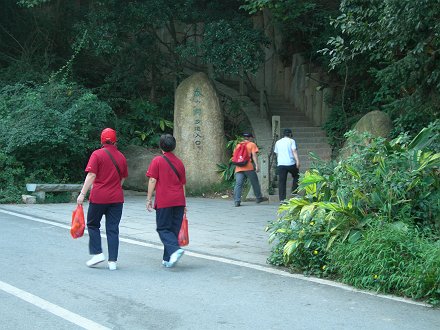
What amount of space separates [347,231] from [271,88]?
1764 cm

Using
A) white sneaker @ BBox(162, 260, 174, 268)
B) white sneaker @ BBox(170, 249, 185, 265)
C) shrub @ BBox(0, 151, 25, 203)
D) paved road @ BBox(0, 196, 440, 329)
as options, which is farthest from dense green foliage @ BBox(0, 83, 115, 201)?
white sneaker @ BBox(170, 249, 185, 265)

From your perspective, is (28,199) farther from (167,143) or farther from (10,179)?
(167,143)

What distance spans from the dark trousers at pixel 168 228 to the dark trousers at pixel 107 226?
21.4 inches

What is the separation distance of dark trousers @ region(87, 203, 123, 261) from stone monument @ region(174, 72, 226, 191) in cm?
1001

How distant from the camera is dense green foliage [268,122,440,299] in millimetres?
8656

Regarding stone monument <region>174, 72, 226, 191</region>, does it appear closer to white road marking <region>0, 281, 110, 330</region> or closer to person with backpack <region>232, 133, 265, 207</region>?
person with backpack <region>232, 133, 265, 207</region>

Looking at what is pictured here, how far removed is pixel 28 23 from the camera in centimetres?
2392

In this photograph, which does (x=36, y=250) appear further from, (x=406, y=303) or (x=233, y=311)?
(x=406, y=303)

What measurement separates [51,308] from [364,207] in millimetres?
4000

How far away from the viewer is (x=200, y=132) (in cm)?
1956

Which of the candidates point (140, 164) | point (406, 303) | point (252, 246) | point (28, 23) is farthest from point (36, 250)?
point (28, 23)

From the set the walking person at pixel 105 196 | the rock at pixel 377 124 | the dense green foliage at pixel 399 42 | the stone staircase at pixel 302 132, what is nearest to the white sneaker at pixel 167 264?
the walking person at pixel 105 196

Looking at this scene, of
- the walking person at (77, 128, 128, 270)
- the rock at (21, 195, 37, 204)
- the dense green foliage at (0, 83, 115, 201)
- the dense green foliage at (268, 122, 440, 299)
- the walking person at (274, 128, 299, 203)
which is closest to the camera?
the dense green foliage at (268, 122, 440, 299)

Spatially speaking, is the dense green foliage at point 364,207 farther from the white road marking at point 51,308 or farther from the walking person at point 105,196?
the white road marking at point 51,308
